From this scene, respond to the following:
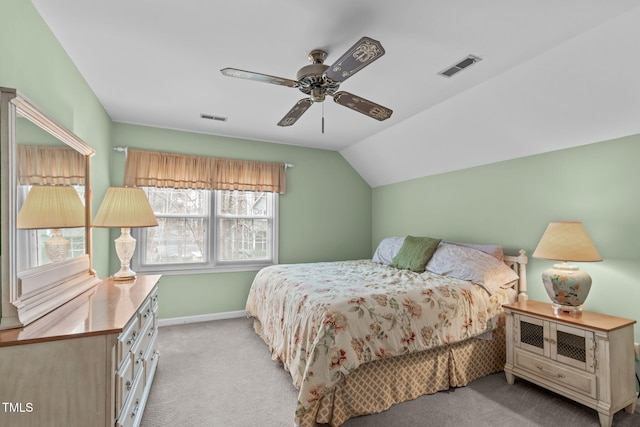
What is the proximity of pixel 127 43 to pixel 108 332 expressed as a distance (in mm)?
1958

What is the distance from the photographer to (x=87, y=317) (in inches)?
62.6

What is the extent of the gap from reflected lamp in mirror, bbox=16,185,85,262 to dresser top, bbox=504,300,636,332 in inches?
133

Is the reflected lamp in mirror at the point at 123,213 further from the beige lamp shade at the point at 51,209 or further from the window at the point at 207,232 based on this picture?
the window at the point at 207,232

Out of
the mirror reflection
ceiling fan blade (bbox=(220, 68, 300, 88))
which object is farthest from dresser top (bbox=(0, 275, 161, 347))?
ceiling fan blade (bbox=(220, 68, 300, 88))

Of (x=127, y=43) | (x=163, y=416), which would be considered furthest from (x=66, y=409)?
(x=127, y=43)

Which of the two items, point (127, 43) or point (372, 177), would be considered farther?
point (372, 177)

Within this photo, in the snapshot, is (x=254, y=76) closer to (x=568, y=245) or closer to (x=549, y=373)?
(x=568, y=245)

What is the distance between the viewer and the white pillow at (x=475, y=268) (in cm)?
288

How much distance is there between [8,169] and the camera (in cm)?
145

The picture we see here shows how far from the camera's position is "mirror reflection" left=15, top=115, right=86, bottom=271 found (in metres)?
1.55

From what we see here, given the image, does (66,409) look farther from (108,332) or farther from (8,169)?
(8,169)

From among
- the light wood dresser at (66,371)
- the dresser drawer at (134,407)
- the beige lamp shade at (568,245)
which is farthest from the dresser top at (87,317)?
the beige lamp shade at (568,245)

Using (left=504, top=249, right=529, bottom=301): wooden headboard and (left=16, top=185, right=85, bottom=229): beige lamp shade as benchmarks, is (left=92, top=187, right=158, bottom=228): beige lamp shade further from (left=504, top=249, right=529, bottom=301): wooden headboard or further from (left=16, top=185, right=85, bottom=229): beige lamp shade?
(left=504, top=249, right=529, bottom=301): wooden headboard

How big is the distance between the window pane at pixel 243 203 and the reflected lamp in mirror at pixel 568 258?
137 inches
